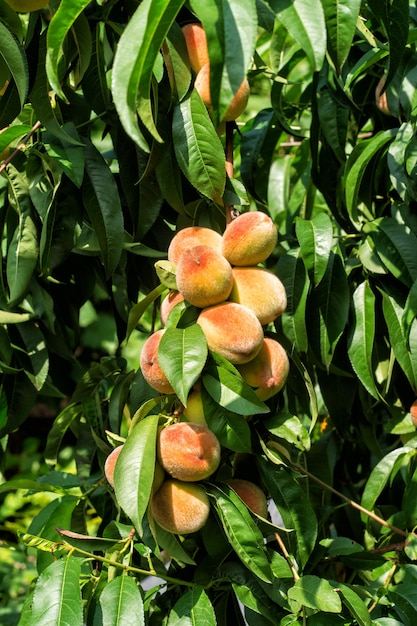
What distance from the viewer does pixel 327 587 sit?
77 centimetres

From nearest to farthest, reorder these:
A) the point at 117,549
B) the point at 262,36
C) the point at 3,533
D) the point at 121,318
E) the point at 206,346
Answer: the point at 206,346, the point at 117,549, the point at 121,318, the point at 262,36, the point at 3,533

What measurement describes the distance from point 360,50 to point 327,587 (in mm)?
823

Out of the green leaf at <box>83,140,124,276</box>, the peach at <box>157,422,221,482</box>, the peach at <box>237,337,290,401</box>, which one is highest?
the green leaf at <box>83,140,124,276</box>

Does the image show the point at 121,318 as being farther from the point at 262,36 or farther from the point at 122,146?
the point at 262,36

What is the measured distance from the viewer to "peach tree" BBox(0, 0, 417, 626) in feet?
2.43

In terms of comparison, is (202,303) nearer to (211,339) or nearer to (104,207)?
(211,339)

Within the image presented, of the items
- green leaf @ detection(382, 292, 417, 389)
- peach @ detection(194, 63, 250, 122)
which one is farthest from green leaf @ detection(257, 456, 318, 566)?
peach @ detection(194, 63, 250, 122)

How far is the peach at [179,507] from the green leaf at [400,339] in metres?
0.34

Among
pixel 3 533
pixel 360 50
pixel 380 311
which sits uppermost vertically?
pixel 360 50

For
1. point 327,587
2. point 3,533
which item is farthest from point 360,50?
point 3,533

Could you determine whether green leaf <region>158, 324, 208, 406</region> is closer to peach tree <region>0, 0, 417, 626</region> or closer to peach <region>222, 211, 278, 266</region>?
peach tree <region>0, 0, 417, 626</region>

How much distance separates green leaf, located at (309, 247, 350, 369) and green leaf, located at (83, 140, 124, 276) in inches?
10.9

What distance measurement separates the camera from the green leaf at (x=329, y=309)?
Result: 3.27 feet

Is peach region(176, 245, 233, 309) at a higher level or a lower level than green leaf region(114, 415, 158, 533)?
higher
